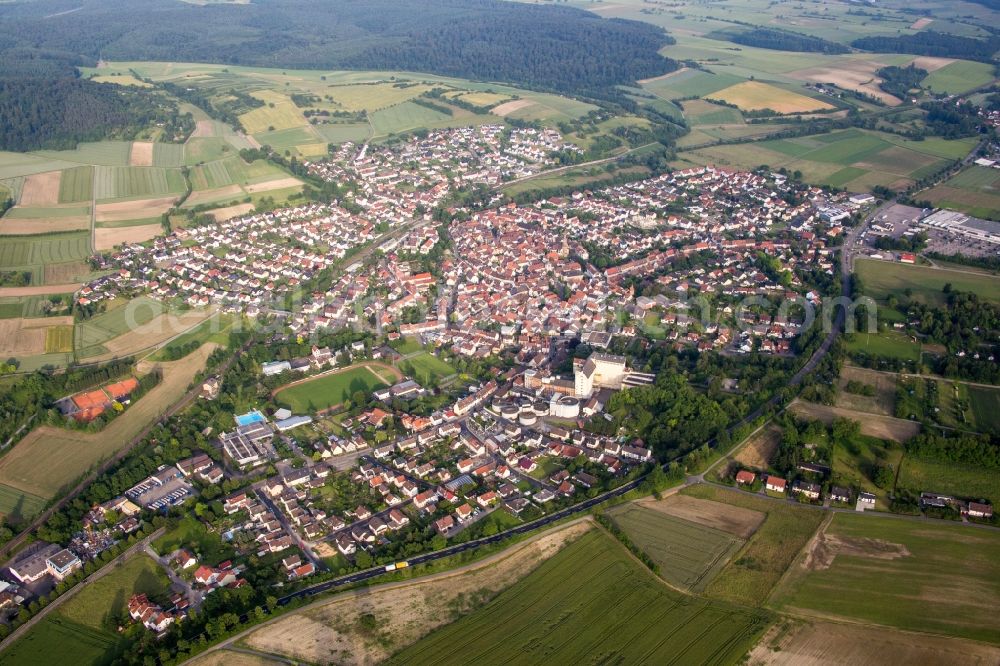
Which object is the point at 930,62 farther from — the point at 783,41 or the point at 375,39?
the point at 375,39

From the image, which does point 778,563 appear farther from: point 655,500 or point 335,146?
point 335,146

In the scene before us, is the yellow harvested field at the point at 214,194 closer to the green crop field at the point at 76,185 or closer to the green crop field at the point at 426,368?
the green crop field at the point at 76,185

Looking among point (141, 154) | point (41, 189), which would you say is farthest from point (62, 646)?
point (141, 154)

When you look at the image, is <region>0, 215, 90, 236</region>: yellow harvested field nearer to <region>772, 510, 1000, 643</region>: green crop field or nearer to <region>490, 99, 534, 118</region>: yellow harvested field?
<region>490, 99, 534, 118</region>: yellow harvested field

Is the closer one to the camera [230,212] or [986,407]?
[986,407]

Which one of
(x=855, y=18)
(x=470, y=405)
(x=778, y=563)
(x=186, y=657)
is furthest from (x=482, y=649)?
(x=855, y=18)

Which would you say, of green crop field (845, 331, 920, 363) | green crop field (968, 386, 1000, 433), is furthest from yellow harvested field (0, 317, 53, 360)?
green crop field (968, 386, 1000, 433)

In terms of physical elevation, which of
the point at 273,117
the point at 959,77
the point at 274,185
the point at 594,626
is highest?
the point at 959,77
